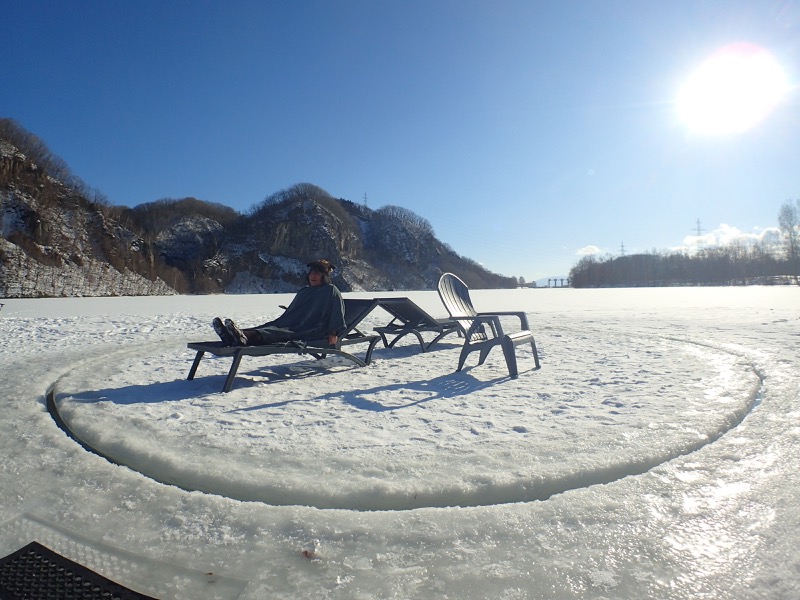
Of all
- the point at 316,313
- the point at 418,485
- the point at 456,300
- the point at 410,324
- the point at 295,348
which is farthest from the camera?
the point at 410,324

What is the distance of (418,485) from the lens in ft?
6.87

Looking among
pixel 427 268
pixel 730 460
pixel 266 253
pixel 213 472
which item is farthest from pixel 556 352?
pixel 427 268

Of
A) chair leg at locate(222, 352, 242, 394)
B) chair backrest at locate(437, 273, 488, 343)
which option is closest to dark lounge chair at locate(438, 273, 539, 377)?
chair backrest at locate(437, 273, 488, 343)

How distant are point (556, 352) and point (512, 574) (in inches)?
199

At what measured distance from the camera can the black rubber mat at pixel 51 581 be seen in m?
1.38

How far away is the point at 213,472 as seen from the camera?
2250mm

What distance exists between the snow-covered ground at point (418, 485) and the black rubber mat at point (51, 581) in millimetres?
56

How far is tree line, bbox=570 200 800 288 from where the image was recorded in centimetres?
4997

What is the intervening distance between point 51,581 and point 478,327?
4.94m

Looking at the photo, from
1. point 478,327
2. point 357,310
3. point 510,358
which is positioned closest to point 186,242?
point 357,310

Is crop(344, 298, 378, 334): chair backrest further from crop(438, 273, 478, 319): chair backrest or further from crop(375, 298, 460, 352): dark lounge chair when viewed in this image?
crop(438, 273, 478, 319): chair backrest

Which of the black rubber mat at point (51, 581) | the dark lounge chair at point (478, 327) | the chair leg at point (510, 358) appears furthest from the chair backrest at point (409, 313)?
the black rubber mat at point (51, 581)

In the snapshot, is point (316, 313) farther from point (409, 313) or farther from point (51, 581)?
point (51, 581)

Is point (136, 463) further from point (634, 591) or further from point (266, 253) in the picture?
point (266, 253)
